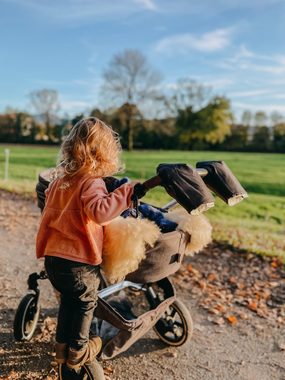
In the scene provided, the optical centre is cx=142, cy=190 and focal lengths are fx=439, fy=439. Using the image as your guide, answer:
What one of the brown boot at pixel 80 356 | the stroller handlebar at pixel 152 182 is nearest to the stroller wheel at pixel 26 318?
the brown boot at pixel 80 356

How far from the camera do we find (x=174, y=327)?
3764 millimetres

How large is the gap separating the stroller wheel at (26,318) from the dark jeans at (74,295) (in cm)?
85

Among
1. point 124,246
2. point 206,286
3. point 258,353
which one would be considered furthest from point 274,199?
point 124,246

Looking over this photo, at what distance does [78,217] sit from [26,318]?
149cm

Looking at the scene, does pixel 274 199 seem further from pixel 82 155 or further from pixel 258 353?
pixel 82 155

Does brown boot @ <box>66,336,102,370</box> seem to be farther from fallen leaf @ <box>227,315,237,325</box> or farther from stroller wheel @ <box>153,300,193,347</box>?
fallen leaf @ <box>227,315,237,325</box>

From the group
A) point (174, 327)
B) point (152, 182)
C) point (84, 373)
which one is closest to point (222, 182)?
point (152, 182)

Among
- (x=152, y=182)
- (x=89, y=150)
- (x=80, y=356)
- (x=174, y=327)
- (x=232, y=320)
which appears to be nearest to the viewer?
(x=152, y=182)

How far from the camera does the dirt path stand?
341 cm

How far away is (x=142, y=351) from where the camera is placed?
3.68 m

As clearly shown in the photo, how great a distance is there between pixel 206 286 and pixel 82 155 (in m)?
3.22

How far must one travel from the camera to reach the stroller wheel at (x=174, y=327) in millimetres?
3648

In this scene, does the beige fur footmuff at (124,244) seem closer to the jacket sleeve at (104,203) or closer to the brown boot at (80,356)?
the jacket sleeve at (104,203)

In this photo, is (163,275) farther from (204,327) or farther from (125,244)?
(204,327)
